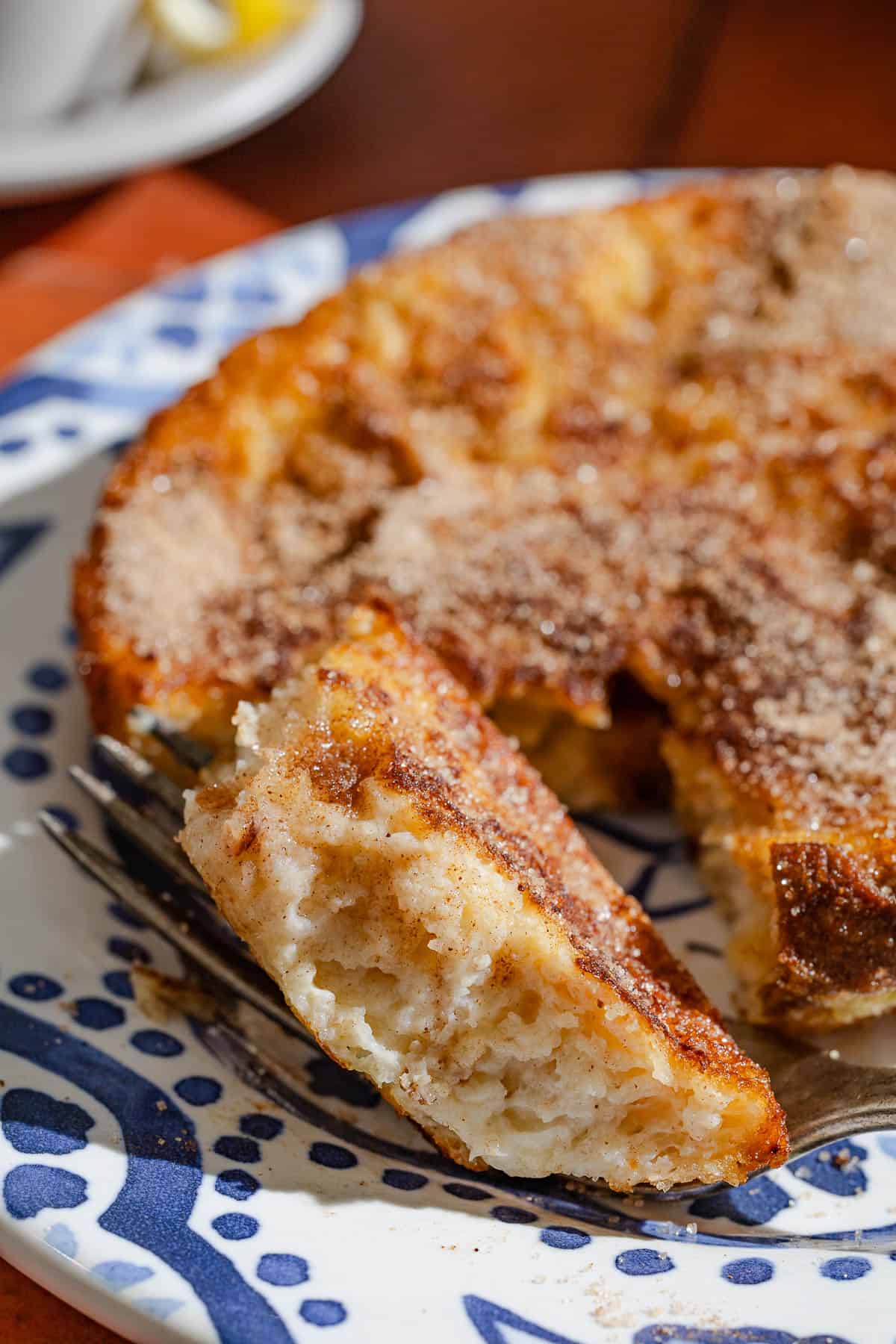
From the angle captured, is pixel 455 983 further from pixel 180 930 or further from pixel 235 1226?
pixel 180 930

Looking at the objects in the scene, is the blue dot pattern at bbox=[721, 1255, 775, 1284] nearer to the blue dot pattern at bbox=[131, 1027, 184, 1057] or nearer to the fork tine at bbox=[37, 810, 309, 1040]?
the fork tine at bbox=[37, 810, 309, 1040]

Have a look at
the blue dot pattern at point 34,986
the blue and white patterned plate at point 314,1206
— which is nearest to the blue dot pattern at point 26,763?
the blue and white patterned plate at point 314,1206

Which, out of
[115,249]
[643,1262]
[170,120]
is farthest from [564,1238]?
[170,120]

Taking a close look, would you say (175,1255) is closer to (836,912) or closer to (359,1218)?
(359,1218)

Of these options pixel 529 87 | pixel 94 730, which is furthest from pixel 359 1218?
pixel 529 87

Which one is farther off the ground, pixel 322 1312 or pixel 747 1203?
pixel 322 1312

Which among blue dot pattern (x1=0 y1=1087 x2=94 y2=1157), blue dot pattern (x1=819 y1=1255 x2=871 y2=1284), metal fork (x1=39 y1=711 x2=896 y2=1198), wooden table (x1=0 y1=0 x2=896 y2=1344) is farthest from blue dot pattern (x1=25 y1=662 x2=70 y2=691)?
wooden table (x1=0 y1=0 x2=896 y2=1344)

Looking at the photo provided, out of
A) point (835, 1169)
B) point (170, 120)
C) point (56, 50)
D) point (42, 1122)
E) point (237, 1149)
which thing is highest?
point (56, 50)
